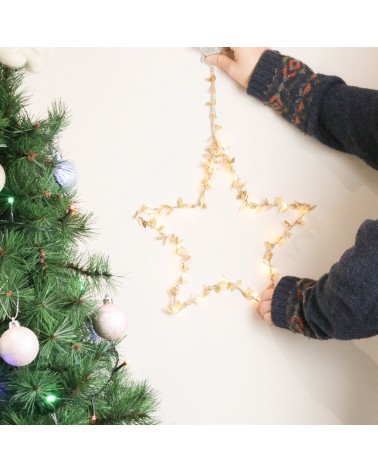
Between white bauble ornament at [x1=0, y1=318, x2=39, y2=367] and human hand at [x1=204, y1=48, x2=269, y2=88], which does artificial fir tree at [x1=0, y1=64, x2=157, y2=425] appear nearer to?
white bauble ornament at [x1=0, y1=318, x2=39, y2=367]

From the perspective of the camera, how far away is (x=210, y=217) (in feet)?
3.85

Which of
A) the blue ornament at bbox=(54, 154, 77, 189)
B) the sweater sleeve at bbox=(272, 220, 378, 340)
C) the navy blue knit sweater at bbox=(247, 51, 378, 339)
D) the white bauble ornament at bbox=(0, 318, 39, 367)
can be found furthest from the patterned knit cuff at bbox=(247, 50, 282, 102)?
the white bauble ornament at bbox=(0, 318, 39, 367)

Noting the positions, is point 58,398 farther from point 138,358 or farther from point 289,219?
point 289,219

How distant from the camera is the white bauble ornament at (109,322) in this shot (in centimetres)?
77

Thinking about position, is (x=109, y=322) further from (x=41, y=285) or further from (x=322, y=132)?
→ (x=322, y=132)

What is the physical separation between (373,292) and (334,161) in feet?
1.09

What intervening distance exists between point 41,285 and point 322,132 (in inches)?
25.2

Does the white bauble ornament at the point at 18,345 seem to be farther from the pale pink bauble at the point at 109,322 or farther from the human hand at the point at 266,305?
the human hand at the point at 266,305

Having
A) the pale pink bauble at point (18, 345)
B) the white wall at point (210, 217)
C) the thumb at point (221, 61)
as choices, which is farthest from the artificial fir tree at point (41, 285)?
the thumb at point (221, 61)

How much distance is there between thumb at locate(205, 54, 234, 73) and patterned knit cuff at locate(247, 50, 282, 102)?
6cm

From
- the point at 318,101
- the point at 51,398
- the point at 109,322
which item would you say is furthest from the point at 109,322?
the point at 318,101

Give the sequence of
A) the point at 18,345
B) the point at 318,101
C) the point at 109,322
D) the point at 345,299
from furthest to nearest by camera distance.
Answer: the point at 318,101, the point at 345,299, the point at 109,322, the point at 18,345

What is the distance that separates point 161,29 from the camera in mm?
793

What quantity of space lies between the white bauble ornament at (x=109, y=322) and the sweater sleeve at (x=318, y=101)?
557 mm
